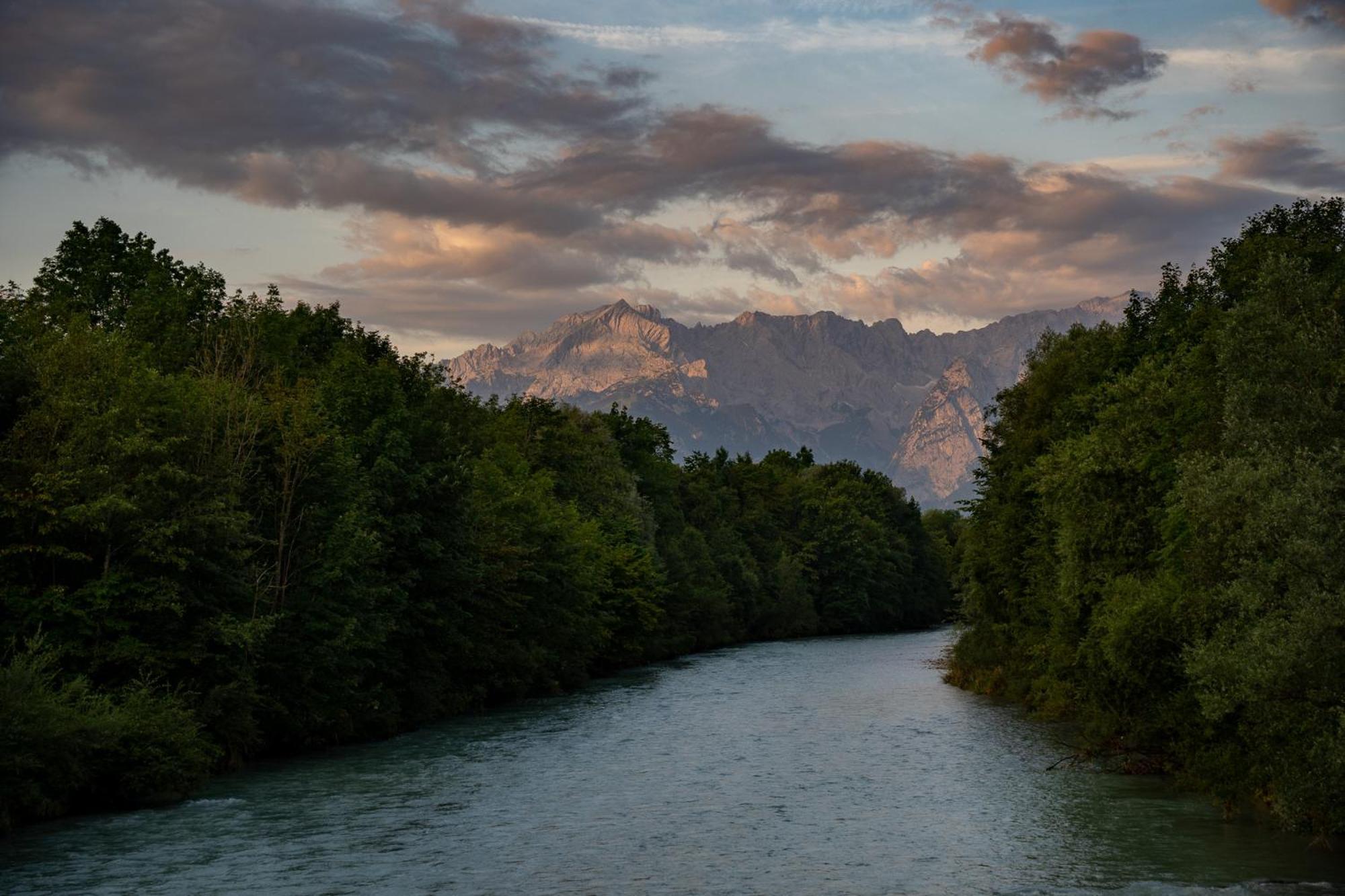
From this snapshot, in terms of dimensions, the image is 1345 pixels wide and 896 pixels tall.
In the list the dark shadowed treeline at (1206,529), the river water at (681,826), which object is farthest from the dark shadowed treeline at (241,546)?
the dark shadowed treeline at (1206,529)

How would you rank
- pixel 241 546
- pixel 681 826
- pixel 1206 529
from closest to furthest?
pixel 1206 529
pixel 681 826
pixel 241 546

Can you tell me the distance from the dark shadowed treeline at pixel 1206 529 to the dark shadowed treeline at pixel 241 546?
2694 cm

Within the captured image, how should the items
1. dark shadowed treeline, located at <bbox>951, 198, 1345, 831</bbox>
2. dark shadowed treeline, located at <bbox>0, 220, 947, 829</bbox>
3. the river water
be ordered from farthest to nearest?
dark shadowed treeline, located at <bbox>0, 220, 947, 829</bbox> < the river water < dark shadowed treeline, located at <bbox>951, 198, 1345, 831</bbox>

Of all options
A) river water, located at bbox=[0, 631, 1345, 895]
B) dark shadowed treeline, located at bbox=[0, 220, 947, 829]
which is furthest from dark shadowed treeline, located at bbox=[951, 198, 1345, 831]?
dark shadowed treeline, located at bbox=[0, 220, 947, 829]

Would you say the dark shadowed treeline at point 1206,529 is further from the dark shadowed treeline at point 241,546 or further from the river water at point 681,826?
the dark shadowed treeline at point 241,546

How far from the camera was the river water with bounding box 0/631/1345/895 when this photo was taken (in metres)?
28.1

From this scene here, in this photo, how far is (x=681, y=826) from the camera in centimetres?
3450

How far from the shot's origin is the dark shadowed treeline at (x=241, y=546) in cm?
3709

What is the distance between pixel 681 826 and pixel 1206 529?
16181 mm

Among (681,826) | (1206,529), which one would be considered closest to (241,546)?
(681,826)

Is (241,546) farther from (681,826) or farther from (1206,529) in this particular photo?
(1206,529)

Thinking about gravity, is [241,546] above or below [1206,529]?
above

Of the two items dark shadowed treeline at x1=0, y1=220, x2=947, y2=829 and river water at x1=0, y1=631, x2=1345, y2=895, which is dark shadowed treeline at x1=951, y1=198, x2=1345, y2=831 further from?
dark shadowed treeline at x1=0, y1=220, x2=947, y2=829

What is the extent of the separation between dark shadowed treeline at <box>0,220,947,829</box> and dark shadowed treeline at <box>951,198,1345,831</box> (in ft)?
88.4
